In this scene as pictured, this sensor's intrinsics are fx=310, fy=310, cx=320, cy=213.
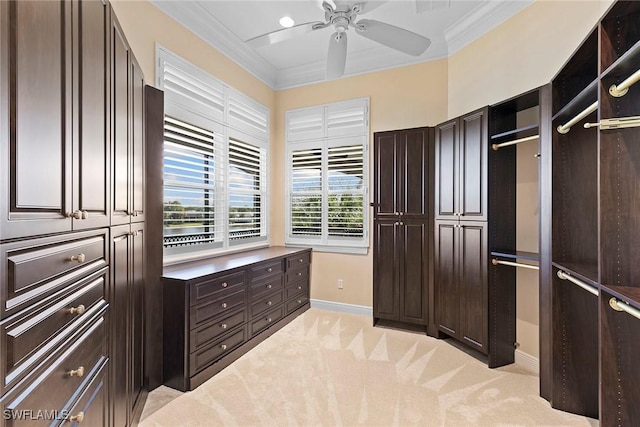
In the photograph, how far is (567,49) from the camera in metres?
2.42

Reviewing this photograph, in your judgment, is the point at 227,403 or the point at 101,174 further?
the point at 227,403

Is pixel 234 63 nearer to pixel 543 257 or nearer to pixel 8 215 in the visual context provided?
pixel 8 215

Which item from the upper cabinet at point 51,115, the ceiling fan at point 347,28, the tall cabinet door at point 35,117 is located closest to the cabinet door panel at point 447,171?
the ceiling fan at point 347,28

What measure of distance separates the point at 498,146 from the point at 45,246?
3081 mm

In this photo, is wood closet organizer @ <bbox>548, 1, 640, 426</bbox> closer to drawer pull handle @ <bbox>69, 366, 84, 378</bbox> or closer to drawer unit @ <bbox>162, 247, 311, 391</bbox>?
drawer pull handle @ <bbox>69, 366, 84, 378</bbox>

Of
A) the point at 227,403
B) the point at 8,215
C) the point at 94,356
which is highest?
the point at 8,215

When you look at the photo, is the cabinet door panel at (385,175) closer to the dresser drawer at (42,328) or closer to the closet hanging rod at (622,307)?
the closet hanging rod at (622,307)


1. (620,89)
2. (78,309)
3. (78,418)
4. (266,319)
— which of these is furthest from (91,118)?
(266,319)

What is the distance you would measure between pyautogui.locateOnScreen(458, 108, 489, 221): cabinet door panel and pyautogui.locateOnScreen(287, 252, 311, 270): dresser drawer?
199cm

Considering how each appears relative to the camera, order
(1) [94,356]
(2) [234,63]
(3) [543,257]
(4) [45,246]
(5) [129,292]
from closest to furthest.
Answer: (4) [45,246] < (1) [94,356] < (5) [129,292] < (3) [543,257] < (2) [234,63]

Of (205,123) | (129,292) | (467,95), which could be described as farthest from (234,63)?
(129,292)

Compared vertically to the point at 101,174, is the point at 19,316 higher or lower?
lower

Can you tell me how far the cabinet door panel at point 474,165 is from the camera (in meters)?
2.79

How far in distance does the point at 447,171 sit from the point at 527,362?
73.8 inches
